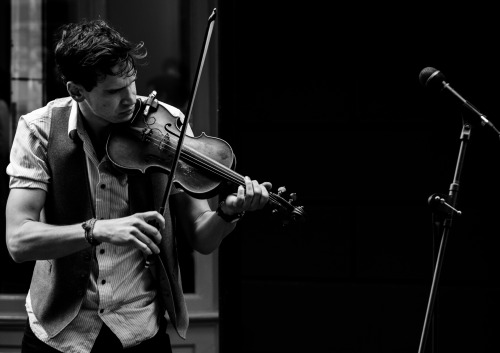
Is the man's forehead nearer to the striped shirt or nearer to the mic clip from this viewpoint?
the striped shirt

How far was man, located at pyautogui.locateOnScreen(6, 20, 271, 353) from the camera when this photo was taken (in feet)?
7.25

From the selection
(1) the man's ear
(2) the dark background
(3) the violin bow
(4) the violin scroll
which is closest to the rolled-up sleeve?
(1) the man's ear

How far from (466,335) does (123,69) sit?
7.75 feet

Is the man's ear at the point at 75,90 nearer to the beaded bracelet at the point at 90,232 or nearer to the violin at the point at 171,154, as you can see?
the violin at the point at 171,154

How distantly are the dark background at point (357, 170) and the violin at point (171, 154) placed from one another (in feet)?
5.09

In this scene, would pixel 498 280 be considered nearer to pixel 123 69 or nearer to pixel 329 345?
pixel 329 345

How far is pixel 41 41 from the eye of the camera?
423cm

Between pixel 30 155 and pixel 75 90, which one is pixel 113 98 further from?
pixel 30 155

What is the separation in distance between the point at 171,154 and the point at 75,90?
0.32 metres

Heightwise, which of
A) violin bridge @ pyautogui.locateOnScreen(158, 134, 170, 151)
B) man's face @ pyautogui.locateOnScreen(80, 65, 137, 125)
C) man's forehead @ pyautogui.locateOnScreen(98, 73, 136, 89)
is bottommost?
violin bridge @ pyautogui.locateOnScreen(158, 134, 170, 151)

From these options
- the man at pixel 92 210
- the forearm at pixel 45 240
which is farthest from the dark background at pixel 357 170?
the forearm at pixel 45 240

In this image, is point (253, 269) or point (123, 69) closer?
point (123, 69)

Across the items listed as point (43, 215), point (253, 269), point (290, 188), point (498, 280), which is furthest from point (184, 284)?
point (43, 215)

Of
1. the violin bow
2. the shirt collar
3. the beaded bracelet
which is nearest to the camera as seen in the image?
the beaded bracelet
